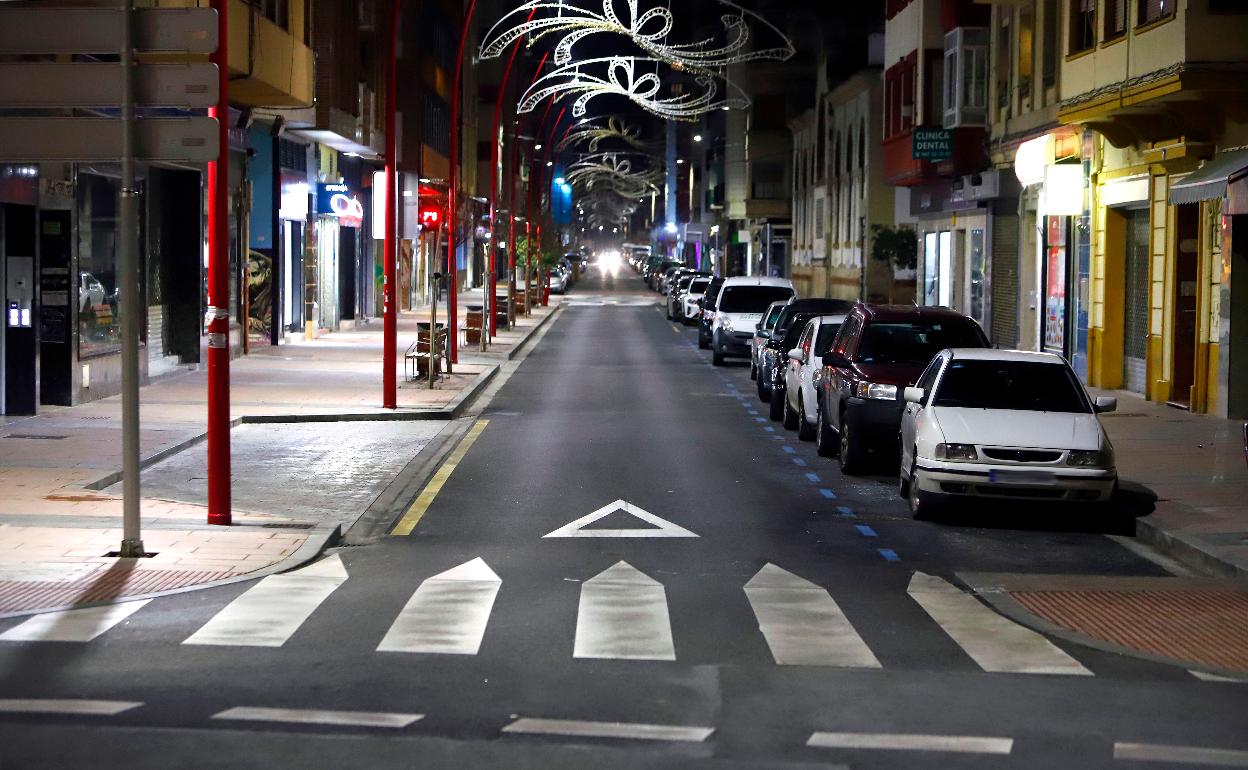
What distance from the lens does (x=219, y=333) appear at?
1359cm

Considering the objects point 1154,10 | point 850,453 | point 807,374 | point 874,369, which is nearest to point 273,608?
point 850,453

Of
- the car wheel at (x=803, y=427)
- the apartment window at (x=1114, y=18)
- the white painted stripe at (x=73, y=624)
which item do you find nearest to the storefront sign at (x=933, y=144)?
the apartment window at (x=1114, y=18)

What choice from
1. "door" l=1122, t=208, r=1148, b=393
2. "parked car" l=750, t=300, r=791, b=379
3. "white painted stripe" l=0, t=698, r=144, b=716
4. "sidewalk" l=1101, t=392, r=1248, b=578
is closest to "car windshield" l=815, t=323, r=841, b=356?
"sidewalk" l=1101, t=392, r=1248, b=578

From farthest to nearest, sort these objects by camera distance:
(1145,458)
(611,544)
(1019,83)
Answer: (1019,83) → (1145,458) → (611,544)

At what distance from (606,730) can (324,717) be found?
1.25 meters

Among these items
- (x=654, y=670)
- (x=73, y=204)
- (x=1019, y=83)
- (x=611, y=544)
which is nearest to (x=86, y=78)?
(x=611, y=544)

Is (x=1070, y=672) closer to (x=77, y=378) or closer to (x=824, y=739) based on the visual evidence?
(x=824, y=739)

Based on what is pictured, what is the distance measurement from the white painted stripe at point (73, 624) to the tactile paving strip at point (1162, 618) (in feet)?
18.1

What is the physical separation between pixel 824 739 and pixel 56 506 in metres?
8.84

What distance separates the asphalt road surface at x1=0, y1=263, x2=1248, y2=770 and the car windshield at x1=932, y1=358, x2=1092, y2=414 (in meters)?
1.00

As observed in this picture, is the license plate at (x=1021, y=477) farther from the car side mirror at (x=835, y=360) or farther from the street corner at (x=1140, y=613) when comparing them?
the car side mirror at (x=835, y=360)

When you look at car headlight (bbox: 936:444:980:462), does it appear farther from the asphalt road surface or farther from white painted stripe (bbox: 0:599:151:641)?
white painted stripe (bbox: 0:599:151:641)

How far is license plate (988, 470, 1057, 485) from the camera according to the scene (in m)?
14.6

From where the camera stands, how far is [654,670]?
909 cm
